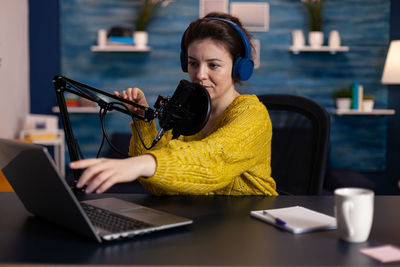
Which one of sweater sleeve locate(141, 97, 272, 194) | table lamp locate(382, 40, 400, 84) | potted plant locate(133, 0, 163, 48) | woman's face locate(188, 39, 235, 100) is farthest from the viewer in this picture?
potted plant locate(133, 0, 163, 48)

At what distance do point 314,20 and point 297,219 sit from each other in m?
3.67

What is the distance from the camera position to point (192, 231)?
90cm

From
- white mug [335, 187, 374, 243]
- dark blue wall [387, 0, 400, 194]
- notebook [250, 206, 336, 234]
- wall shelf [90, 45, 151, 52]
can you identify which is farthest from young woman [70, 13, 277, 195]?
dark blue wall [387, 0, 400, 194]

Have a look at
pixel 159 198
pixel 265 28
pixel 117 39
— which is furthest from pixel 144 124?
pixel 265 28

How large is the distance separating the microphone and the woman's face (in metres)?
0.41

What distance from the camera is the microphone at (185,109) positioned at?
1.08 metres

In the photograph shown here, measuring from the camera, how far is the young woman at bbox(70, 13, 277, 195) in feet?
3.17

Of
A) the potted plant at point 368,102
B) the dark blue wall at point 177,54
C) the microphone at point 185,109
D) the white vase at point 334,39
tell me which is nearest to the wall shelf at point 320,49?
the white vase at point 334,39

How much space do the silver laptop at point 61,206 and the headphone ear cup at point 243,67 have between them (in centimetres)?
68

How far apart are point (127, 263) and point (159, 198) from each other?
0.48 m

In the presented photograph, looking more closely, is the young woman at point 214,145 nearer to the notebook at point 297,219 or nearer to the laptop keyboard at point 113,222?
the laptop keyboard at point 113,222

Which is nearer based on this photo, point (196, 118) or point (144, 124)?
point (196, 118)

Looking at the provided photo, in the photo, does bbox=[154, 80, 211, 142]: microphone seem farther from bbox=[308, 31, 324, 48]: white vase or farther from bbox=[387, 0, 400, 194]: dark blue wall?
bbox=[387, 0, 400, 194]: dark blue wall

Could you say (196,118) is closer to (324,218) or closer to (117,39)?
(324,218)
